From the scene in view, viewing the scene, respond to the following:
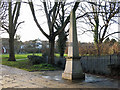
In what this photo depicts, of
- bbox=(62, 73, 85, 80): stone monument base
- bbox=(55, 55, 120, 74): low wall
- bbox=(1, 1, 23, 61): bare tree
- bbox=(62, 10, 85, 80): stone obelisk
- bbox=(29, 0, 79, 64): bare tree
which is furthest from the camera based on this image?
bbox=(1, 1, 23, 61): bare tree

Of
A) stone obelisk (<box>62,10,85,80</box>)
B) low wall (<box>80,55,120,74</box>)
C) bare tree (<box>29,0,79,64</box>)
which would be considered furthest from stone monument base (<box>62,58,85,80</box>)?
bare tree (<box>29,0,79,64</box>)

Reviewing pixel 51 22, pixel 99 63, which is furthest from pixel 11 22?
pixel 99 63

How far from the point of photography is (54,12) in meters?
14.8

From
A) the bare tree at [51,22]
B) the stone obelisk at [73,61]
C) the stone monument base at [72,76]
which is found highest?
the bare tree at [51,22]

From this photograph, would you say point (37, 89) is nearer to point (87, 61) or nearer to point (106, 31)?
point (87, 61)

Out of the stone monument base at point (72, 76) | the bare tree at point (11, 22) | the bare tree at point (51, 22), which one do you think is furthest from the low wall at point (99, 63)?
the bare tree at point (11, 22)

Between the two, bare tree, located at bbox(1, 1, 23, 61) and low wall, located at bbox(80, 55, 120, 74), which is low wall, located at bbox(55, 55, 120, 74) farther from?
bare tree, located at bbox(1, 1, 23, 61)

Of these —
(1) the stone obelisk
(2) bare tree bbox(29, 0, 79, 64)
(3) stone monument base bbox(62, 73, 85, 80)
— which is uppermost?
(2) bare tree bbox(29, 0, 79, 64)

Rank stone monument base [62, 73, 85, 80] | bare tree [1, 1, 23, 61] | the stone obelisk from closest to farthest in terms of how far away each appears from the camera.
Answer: stone monument base [62, 73, 85, 80] < the stone obelisk < bare tree [1, 1, 23, 61]

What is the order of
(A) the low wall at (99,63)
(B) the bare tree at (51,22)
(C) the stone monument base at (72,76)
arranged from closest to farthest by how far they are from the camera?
1. (C) the stone monument base at (72,76)
2. (A) the low wall at (99,63)
3. (B) the bare tree at (51,22)

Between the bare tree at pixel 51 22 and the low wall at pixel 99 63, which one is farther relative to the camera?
the bare tree at pixel 51 22

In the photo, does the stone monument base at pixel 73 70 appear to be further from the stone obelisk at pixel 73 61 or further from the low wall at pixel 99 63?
the low wall at pixel 99 63

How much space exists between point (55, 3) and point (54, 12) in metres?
0.88

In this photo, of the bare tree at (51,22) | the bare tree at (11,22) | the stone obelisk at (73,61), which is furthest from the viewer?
the bare tree at (11,22)
